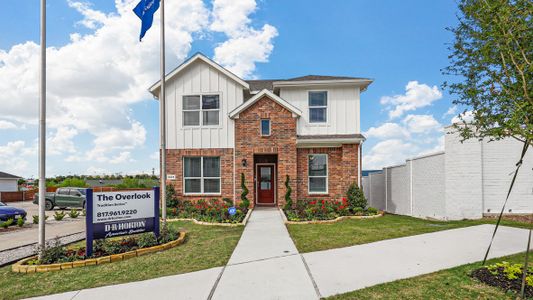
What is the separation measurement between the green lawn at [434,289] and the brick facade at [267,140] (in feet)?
28.6

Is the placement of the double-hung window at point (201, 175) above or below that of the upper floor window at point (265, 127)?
below

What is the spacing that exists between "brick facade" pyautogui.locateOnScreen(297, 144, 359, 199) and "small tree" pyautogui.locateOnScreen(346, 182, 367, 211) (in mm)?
561

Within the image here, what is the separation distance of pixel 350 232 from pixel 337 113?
695 centimetres

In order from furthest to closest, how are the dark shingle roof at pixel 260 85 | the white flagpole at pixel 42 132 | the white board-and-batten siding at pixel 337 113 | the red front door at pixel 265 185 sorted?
the dark shingle roof at pixel 260 85 < the red front door at pixel 265 185 < the white board-and-batten siding at pixel 337 113 < the white flagpole at pixel 42 132

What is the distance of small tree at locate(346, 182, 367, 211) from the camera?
12312 mm

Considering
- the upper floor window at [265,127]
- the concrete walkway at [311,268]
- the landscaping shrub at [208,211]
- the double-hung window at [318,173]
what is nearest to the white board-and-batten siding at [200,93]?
the upper floor window at [265,127]

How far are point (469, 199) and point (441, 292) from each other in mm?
7358

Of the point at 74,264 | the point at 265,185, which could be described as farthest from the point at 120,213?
the point at 265,185

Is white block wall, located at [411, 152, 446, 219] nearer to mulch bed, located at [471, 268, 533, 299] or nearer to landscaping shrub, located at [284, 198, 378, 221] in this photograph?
landscaping shrub, located at [284, 198, 378, 221]

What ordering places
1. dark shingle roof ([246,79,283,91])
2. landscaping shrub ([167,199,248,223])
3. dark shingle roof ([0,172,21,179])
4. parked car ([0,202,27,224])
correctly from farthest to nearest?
dark shingle roof ([0,172,21,179]) → dark shingle roof ([246,79,283,91]) → parked car ([0,202,27,224]) → landscaping shrub ([167,199,248,223])

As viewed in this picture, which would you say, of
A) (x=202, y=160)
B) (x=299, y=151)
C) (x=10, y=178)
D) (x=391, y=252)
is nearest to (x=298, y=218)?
(x=299, y=151)

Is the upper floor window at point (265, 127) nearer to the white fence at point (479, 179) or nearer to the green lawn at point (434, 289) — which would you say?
the white fence at point (479, 179)

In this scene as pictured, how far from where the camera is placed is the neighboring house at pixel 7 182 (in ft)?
106

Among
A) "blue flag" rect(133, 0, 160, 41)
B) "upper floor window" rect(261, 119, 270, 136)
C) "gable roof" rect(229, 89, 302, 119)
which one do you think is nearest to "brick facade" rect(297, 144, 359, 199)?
"upper floor window" rect(261, 119, 270, 136)
